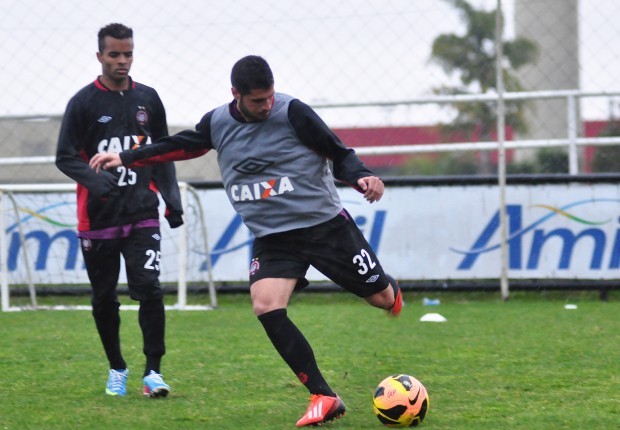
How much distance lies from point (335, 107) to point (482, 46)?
345 cm

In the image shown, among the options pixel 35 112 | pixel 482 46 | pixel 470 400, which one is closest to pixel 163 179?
pixel 470 400

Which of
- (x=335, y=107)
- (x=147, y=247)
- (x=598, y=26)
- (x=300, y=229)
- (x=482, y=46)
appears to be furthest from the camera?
(x=482, y=46)

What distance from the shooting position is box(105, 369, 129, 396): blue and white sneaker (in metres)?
5.90

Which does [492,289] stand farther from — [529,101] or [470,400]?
[470,400]

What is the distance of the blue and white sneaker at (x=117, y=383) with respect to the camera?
19.4 ft

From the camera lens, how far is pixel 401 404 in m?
4.86

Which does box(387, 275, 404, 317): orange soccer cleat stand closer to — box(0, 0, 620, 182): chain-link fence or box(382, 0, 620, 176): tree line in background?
box(0, 0, 620, 182): chain-link fence

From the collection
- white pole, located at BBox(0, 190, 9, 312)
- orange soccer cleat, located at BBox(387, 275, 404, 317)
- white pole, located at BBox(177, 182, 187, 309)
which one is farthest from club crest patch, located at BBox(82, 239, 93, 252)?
white pole, located at BBox(0, 190, 9, 312)

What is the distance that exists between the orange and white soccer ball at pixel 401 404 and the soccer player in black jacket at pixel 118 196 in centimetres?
140

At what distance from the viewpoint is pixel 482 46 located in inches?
555

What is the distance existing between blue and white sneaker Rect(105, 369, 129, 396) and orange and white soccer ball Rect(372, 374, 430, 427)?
5.24 ft

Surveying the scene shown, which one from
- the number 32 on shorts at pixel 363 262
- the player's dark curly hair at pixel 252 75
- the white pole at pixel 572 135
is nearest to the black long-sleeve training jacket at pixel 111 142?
the player's dark curly hair at pixel 252 75

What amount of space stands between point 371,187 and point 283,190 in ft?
1.50

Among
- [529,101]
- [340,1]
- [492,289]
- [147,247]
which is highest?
[340,1]
